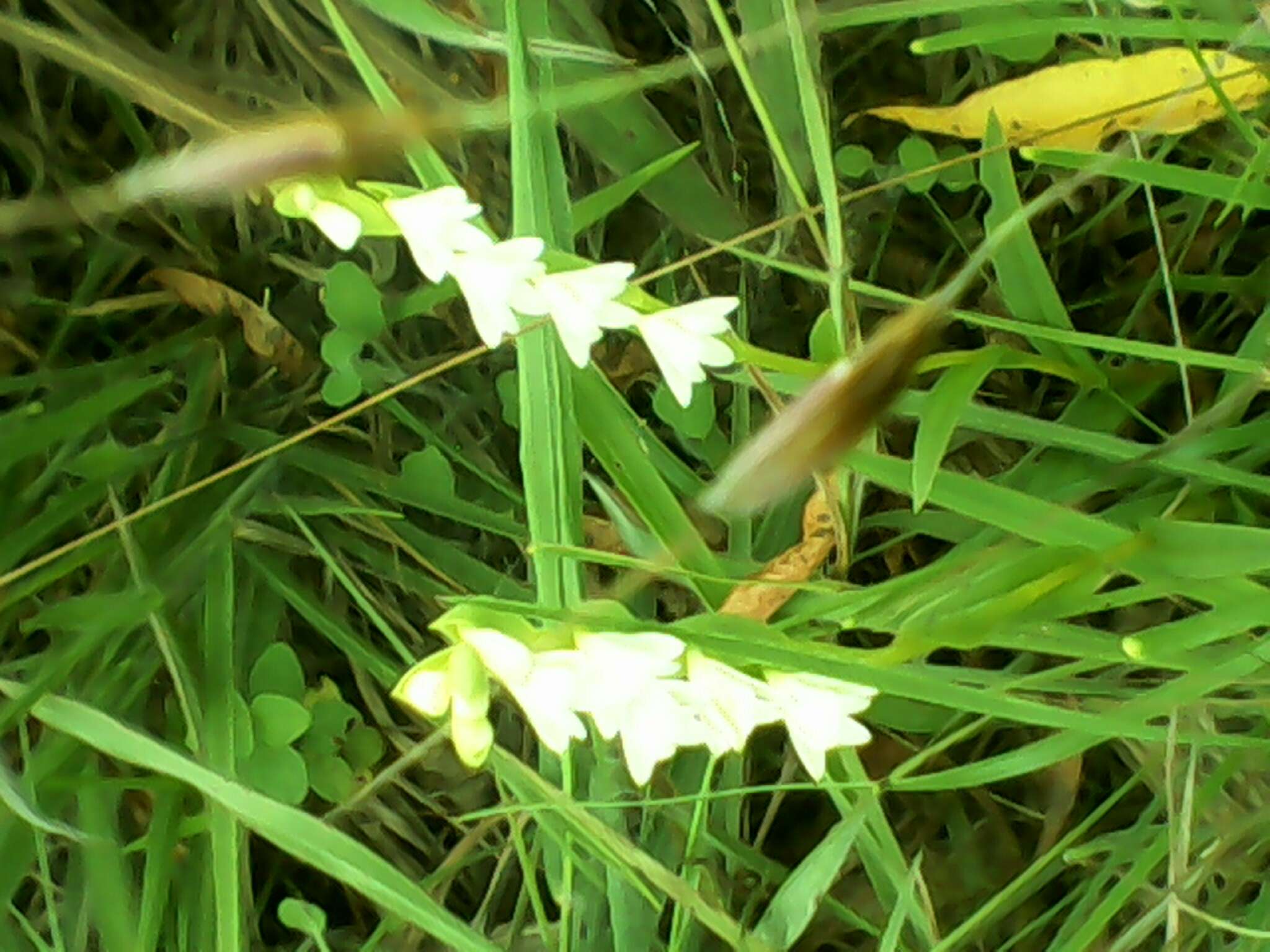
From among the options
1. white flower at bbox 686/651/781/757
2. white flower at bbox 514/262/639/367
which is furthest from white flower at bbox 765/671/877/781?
white flower at bbox 514/262/639/367

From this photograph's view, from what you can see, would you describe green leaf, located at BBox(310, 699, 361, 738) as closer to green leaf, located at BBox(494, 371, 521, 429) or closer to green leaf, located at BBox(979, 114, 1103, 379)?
green leaf, located at BBox(494, 371, 521, 429)

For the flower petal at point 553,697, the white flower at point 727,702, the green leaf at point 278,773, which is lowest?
the green leaf at point 278,773

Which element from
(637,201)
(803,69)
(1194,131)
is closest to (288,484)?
(637,201)

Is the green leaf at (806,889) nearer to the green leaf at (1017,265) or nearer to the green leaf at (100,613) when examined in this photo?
the green leaf at (1017,265)

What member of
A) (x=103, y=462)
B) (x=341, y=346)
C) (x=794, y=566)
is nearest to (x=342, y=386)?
(x=341, y=346)

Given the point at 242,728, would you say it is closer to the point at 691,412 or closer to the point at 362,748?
the point at 362,748

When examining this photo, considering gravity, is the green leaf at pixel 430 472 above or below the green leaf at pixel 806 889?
above

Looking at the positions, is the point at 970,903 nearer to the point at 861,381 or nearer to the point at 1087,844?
the point at 1087,844

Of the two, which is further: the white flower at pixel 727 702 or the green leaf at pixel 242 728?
the green leaf at pixel 242 728

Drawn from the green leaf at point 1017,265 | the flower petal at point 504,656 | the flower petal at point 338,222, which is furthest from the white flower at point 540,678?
the green leaf at point 1017,265
